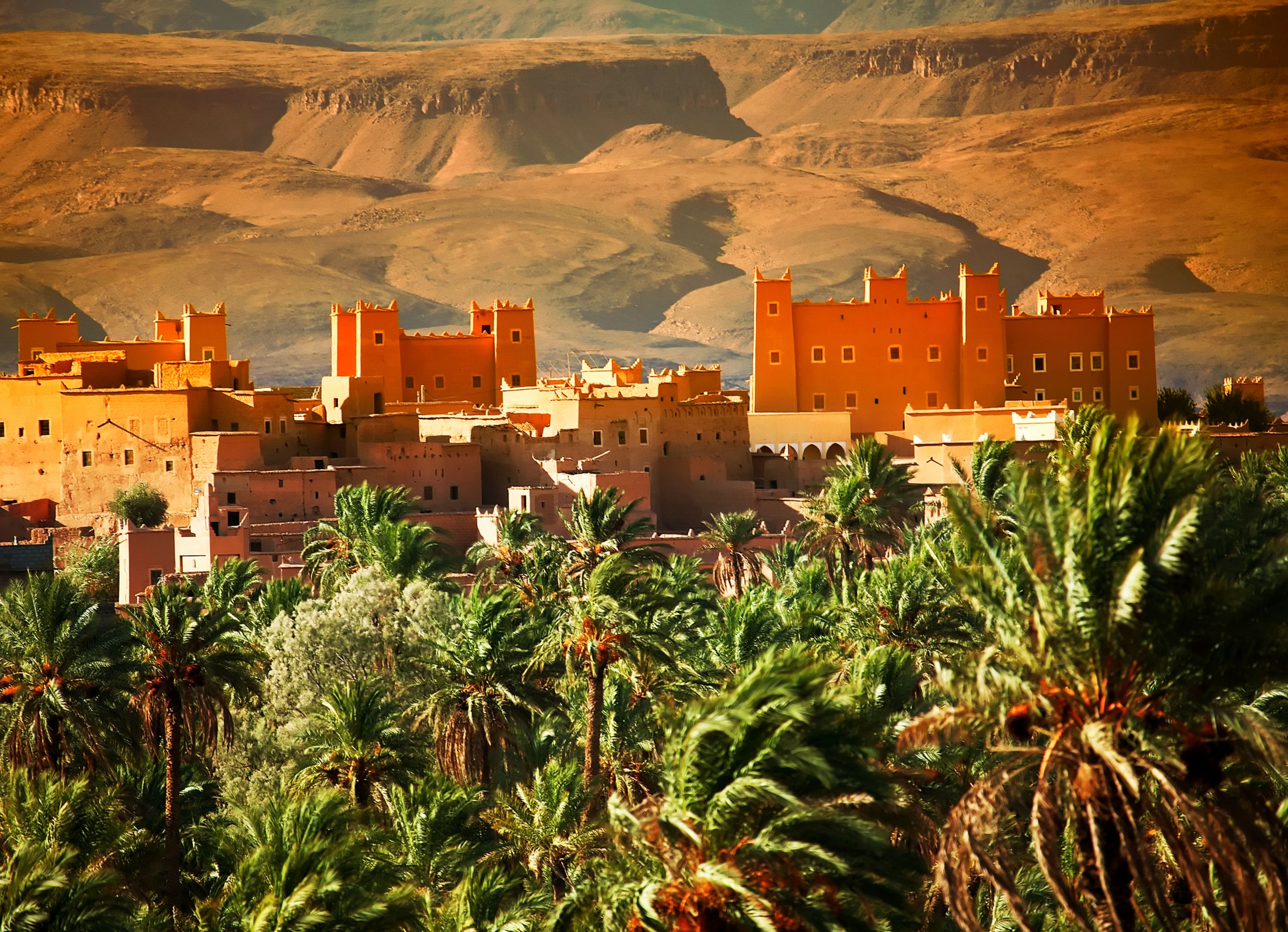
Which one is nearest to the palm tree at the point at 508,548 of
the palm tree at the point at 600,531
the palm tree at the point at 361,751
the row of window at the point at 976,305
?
the palm tree at the point at 600,531

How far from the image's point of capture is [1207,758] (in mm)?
11367

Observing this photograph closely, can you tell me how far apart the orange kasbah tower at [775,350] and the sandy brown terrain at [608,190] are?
6846cm

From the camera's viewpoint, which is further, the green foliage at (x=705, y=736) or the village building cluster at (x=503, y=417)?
the village building cluster at (x=503, y=417)

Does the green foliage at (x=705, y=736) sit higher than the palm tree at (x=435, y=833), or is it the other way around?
the green foliage at (x=705, y=736)

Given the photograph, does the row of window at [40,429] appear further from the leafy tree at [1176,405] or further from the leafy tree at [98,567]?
the leafy tree at [1176,405]

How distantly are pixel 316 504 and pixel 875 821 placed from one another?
28.8m

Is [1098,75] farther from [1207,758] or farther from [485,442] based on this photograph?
[1207,758]

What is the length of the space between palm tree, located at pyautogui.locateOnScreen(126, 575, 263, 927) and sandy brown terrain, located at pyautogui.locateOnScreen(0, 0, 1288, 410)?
99981 millimetres

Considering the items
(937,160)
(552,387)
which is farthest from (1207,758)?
(937,160)

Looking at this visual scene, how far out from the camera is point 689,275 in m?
157

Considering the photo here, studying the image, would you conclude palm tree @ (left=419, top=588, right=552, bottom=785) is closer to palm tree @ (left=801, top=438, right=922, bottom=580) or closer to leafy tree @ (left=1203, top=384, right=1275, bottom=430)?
palm tree @ (left=801, top=438, right=922, bottom=580)

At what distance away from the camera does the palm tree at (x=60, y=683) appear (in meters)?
19.3

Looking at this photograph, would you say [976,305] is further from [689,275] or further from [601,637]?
[689,275]

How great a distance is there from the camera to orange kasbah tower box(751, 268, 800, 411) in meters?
50.8
